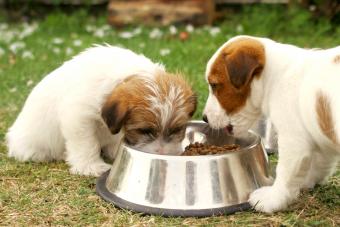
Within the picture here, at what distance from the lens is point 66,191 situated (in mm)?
5477

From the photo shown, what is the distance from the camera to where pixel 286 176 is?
468cm

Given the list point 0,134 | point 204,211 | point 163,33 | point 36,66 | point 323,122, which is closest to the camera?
point 323,122

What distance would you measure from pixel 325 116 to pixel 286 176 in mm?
629

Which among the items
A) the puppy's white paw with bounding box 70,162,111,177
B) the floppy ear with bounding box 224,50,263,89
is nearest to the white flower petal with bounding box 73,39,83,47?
the puppy's white paw with bounding box 70,162,111,177

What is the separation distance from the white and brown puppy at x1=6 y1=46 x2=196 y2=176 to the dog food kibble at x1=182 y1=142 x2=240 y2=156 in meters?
0.13

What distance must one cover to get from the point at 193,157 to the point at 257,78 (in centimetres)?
81

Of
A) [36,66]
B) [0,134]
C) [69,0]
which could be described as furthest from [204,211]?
[69,0]

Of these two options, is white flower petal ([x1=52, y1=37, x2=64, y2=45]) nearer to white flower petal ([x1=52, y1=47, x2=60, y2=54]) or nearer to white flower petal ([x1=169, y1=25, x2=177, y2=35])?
white flower petal ([x1=52, y1=47, x2=60, y2=54])

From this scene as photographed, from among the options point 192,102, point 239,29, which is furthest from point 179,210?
point 239,29

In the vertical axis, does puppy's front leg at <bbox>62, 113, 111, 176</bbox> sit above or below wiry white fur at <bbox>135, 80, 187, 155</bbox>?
below

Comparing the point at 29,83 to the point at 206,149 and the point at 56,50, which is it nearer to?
the point at 56,50

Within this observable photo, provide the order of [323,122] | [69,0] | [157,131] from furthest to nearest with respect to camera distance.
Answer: [69,0], [157,131], [323,122]

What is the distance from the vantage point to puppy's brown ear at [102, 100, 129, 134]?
5.28 meters

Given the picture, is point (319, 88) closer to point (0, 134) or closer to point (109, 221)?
point (109, 221)
